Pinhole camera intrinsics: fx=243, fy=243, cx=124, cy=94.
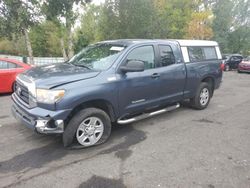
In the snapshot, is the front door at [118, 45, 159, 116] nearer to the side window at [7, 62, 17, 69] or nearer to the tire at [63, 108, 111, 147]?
the tire at [63, 108, 111, 147]

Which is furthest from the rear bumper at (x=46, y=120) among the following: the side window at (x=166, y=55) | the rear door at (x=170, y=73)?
the side window at (x=166, y=55)

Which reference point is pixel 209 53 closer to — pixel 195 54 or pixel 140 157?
pixel 195 54

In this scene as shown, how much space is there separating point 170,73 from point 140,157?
2.20m

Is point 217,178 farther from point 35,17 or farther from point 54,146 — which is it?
point 35,17

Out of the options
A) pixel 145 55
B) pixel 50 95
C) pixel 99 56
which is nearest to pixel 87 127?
pixel 50 95

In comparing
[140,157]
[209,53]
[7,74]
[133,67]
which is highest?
[209,53]

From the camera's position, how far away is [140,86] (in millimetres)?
4738

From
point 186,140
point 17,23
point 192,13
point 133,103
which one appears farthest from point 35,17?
point 192,13

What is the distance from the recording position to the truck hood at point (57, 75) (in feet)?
12.3

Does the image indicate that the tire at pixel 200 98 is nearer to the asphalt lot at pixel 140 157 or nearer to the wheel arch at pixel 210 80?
the wheel arch at pixel 210 80

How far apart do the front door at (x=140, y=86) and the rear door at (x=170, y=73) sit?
0.20m

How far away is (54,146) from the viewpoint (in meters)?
4.24

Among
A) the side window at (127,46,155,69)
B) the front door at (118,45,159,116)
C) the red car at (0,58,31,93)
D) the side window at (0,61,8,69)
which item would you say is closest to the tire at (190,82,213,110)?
the front door at (118,45,159,116)

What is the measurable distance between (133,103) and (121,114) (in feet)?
1.10
